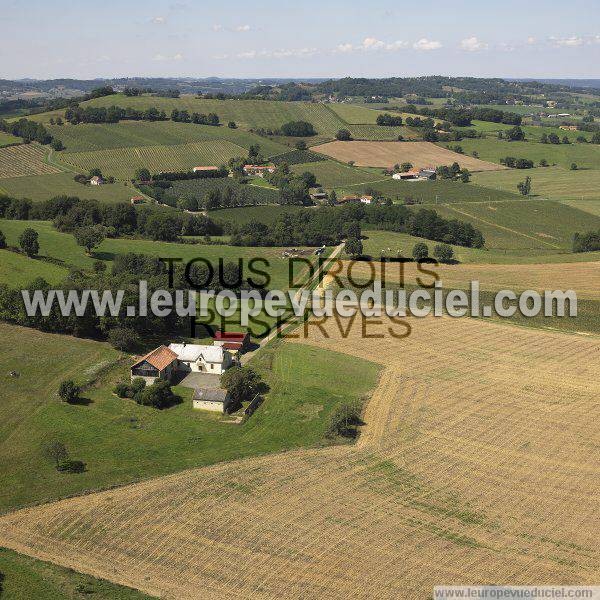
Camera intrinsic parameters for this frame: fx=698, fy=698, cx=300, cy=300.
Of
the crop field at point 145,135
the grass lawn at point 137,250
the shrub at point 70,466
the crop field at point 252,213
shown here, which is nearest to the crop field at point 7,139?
the crop field at point 145,135

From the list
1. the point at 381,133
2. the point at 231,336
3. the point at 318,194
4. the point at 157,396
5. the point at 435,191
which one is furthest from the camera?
the point at 381,133

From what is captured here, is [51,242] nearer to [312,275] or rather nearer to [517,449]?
[312,275]

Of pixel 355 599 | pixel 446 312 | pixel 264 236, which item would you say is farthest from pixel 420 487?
pixel 264 236

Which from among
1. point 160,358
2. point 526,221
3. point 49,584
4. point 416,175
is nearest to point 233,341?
point 160,358

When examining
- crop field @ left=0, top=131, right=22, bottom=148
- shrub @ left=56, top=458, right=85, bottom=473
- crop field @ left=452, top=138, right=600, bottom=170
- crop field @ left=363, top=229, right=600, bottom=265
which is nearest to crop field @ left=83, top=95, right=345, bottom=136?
crop field @ left=0, top=131, right=22, bottom=148

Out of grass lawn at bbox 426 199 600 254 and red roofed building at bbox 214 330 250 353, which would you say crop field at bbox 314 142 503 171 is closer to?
grass lawn at bbox 426 199 600 254

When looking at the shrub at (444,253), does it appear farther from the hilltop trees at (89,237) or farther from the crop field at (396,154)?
the crop field at (396,154)

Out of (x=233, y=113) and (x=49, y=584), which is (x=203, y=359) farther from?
(x=233, y=113)
